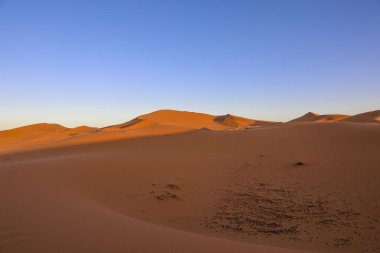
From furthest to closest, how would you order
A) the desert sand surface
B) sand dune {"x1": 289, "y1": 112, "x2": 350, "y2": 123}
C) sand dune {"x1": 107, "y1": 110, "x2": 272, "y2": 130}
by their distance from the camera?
1. sand dune {"x1": 107, "y1": 110, "x2": 272, "y2": 130}
2. sand dune {"x1": 289, "y1": 112, "x2": 350, "y2": 123}
3. the desert sand surface

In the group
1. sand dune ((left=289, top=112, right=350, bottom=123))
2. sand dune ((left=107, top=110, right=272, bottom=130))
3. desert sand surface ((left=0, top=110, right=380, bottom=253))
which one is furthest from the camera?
sand dune ((left=107, top=110, right=272, bottom=130))

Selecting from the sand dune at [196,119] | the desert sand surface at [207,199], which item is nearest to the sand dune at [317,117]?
the sand dune at [196,119]

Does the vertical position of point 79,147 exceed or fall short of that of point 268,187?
it exceeds it

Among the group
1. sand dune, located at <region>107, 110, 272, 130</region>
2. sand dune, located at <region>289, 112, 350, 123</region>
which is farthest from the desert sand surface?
sand dune, located at <region>289, 112, 350, 123</region>

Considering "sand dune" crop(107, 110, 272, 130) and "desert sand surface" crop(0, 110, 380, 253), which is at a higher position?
"sand dune" crop(107, 110, 272, 130)

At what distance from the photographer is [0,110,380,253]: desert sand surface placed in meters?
3.62

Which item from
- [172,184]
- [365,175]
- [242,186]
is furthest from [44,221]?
[365,175]

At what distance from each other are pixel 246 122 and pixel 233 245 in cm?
3815

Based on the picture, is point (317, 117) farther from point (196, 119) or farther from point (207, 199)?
point (207, 199)

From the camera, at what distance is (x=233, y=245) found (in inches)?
140

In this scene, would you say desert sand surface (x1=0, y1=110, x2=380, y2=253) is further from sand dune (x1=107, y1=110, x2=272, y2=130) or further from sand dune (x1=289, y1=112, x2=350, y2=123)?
sand dune (x1=289, y1=112, x2=350, y2=123)

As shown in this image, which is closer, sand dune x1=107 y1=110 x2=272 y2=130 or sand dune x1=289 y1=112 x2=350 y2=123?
sand dune x1=289 y1=112 x2=350 y2=123

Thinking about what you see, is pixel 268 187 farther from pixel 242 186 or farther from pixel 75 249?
pixel 75 249

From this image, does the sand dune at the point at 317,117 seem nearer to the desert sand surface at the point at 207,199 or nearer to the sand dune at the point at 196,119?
the sand dune at the point at 196,119
